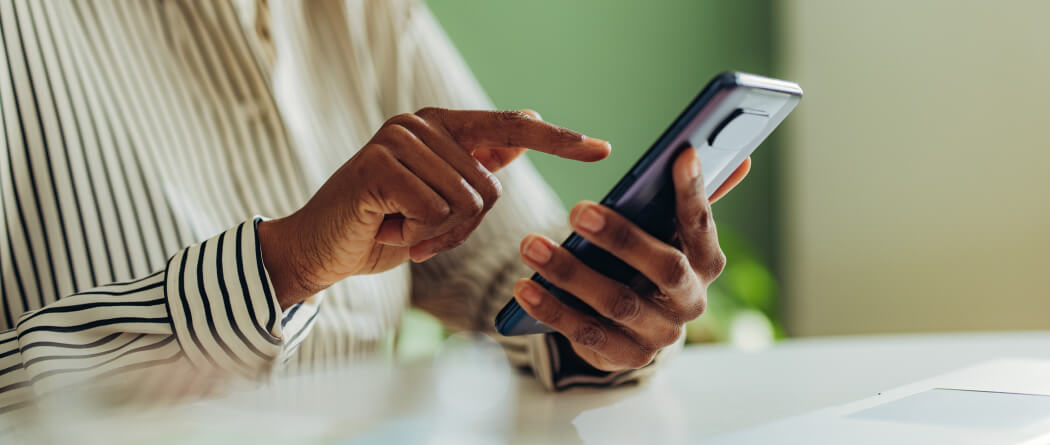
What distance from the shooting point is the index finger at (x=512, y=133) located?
0.44 meters

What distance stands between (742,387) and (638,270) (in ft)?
0.71

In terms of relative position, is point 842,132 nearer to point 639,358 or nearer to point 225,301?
point 639,358

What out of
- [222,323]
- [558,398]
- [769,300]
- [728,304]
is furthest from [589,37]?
[222,323]

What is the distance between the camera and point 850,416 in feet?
1.54

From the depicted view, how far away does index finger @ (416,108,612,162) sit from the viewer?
0.44 metres

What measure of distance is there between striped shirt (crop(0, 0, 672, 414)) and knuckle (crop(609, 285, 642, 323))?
0.55 ft

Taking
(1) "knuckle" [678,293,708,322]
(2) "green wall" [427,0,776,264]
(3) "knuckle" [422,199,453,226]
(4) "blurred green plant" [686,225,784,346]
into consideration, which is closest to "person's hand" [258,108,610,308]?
(3) "knuckle" [422,199,453,226]

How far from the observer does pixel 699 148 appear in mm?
393

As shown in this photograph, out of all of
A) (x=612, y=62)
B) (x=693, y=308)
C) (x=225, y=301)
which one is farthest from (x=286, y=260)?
(x=612, y=62)

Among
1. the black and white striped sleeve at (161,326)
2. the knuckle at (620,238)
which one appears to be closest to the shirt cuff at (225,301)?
the black and white striped sleeve at (161,326)

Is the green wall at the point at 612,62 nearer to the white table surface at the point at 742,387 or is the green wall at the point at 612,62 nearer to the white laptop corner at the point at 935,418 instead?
the white table surface at the point at 742,387

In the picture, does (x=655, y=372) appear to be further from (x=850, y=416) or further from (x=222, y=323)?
(x=222, y=323)

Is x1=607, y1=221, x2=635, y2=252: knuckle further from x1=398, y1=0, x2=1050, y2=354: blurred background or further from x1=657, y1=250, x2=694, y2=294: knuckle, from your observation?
x1=398, y1=0, x2=1050, y2=354: blurred background

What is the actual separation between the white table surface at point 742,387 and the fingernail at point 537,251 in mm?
120
